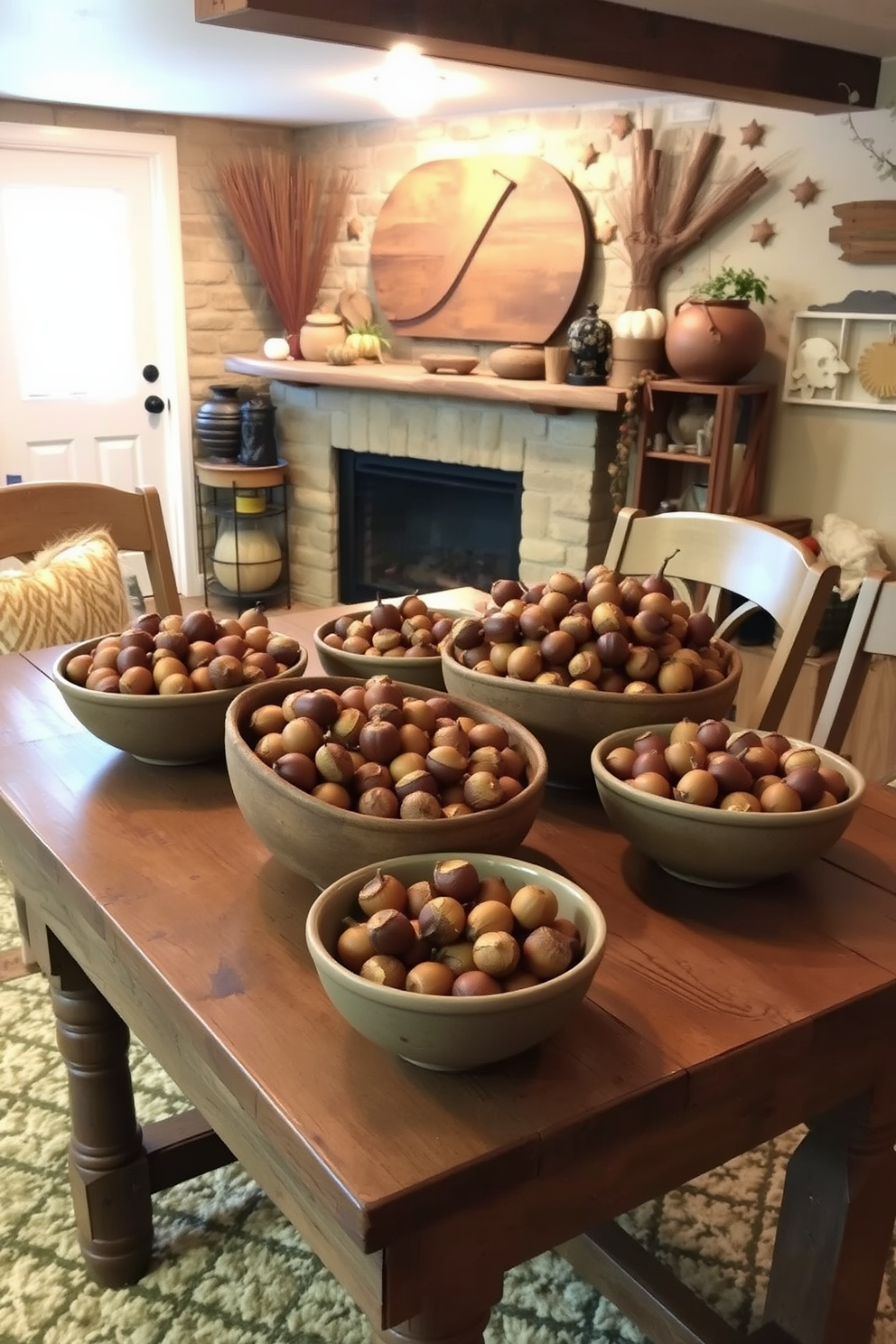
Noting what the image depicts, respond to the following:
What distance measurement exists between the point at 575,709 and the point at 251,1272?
936 mm

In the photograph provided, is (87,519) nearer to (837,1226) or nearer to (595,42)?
(595,42)

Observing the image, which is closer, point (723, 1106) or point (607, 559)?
point (723, 1106)

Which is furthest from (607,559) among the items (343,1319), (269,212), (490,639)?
(269,212)

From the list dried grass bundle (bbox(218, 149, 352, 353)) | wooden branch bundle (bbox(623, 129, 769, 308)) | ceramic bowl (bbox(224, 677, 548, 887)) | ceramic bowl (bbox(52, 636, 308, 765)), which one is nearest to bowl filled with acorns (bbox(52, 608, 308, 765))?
ceramic bowl (bbox(52, 636, 308, 765))

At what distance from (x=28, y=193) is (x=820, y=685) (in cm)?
339

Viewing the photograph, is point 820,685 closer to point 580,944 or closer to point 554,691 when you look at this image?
point 554,691

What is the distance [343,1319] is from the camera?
1.44m

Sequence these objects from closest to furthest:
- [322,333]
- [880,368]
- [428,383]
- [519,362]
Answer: [880,368] → [519,362] → [428,383] → [322,333]

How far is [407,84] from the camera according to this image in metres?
3.45

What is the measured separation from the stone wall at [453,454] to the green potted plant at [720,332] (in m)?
0.42

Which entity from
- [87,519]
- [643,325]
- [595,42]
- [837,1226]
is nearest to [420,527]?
[643,325]

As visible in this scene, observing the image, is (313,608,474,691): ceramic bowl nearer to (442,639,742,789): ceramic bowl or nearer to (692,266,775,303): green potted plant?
(442,639,742,789): ceramic bowl

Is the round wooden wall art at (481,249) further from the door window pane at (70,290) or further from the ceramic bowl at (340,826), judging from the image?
the ceramic bowl at (340,826)

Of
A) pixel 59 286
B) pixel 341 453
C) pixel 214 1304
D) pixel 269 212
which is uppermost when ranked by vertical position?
pixel 269 212
